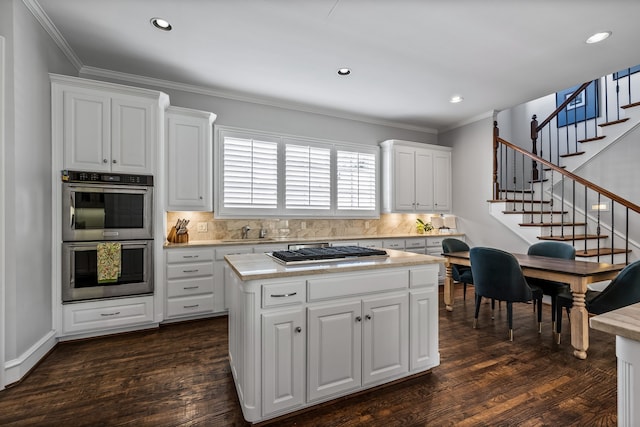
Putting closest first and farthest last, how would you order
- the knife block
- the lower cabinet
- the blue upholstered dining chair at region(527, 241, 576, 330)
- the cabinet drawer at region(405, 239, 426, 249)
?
the lower cabinet < the blue upholstered dining chair at region(527, 241, 576, 330) < the knife block < the cabinet drawer at region(405, 239, 426, 249)

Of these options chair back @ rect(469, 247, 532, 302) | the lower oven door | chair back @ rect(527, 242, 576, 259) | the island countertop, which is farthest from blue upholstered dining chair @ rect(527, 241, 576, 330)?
the lower oven door

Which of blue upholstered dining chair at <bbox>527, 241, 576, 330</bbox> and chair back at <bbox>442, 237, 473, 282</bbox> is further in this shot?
chair back at <bbox>442, 237, 473, 282</bbox>

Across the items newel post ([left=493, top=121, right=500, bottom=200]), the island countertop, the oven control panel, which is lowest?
the island countertop

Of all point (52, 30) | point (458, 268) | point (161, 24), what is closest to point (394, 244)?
point (458, 268)

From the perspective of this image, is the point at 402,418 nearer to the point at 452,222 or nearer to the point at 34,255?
the point at 34,255

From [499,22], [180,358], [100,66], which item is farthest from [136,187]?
[499,22]

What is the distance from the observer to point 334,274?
2.01 meters

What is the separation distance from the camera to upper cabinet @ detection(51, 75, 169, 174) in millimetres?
2999

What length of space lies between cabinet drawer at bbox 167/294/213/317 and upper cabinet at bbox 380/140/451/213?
3.20m

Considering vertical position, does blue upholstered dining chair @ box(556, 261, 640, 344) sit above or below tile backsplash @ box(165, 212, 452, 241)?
below

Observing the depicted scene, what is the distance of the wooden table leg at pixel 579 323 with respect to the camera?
2.69 metres

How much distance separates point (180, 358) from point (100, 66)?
332 centimetres

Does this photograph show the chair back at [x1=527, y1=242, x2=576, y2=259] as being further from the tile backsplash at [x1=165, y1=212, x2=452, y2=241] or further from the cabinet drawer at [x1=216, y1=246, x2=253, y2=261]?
the cabinet drawer at [x1=216, y1=246, x2=253, y2=261]

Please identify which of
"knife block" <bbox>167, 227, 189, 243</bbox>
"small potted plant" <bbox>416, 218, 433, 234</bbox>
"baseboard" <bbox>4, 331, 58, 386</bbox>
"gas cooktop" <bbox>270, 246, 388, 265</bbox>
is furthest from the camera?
"small potted plant" <bbox>416, 218, 433, 234</bbox>
